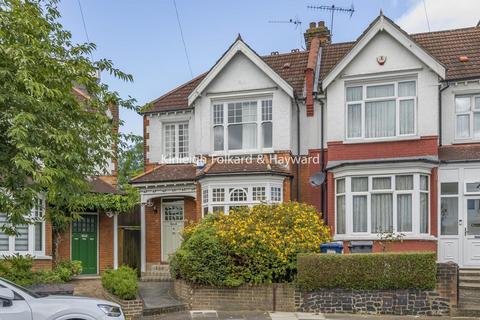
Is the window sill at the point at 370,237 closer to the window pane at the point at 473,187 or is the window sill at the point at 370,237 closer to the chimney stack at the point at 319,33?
the window pane at the point at 473,187

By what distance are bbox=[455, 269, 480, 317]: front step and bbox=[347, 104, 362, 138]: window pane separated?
204 inches

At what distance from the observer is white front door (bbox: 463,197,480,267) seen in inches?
699

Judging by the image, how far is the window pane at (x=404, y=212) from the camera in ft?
58.4

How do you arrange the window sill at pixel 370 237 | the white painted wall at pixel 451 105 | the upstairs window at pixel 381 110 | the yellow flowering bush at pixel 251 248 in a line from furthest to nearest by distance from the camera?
the white painted wall at pixel 451 105 → the upstairs window at pixel 381 110 → the window sill at pixel 370 237 → the yellow flowering bush at pixel 251 248

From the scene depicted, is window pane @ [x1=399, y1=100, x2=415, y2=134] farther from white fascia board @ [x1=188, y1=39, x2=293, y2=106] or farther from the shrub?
the shrub

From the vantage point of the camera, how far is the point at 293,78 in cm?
2106

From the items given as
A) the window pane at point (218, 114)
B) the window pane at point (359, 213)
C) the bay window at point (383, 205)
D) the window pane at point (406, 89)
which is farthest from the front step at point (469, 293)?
the window pane at point (218, 114)

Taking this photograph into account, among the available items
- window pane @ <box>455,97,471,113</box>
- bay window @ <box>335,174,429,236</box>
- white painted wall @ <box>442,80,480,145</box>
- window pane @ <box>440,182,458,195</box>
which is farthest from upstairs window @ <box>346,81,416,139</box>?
window pane @ <box>440,182,458,195</box>

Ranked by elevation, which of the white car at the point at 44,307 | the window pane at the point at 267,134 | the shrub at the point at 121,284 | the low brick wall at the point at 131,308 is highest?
the window pane at the point at 267,134

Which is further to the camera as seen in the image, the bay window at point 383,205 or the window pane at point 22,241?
the window pane at point 22,241

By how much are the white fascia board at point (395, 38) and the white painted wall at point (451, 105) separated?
1016 mm

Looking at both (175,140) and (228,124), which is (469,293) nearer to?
(228,124)

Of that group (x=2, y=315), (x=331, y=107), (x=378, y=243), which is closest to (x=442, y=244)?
(x=378, y=243)

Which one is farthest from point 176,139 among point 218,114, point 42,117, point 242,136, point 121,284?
point 42,117
